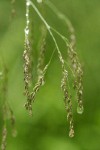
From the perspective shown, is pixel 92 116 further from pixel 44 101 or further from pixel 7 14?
pixel 7 14

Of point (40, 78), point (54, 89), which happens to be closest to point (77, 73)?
point (40, 78)

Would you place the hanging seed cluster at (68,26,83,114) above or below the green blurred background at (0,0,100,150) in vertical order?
above

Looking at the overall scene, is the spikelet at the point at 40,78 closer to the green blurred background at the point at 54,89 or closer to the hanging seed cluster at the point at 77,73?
the hanging seed cluster at the point at 77,73

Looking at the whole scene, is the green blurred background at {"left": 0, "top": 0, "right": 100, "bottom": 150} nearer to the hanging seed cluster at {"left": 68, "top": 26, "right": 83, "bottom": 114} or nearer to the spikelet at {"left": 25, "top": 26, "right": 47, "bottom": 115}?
the spikelet at {"left": 25, "top": 26, "right": 47, "bottom": 115}

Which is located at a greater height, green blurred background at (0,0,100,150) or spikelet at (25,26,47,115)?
spikelet at (25,26,47,115)

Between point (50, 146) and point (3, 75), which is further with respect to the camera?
point (50, 146)

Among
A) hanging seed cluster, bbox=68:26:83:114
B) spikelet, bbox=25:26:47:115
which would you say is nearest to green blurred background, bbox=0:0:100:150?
spikelet, bbox=25:26:47:115

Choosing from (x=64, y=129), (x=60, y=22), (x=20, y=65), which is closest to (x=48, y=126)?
(x=64, y=129)

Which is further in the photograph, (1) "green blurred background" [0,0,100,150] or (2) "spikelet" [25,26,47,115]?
(1) "green blurred background" [0,0,100,150]
